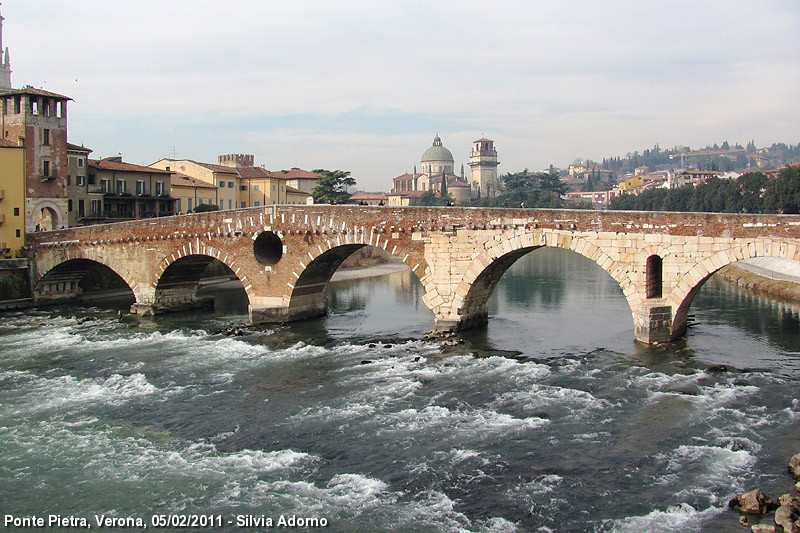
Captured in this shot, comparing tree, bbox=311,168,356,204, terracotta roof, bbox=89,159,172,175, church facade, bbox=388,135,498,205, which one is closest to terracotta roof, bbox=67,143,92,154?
terracotta roof, bbox=89,159,172,175

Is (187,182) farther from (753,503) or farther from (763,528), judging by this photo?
(763,528)

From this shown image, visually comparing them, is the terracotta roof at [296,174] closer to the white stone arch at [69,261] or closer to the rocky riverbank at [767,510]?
the white stone arch at [69,261]

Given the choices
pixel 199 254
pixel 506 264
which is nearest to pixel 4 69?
pixel 199 254

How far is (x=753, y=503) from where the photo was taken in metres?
13.7

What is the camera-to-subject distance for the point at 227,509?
1452cm

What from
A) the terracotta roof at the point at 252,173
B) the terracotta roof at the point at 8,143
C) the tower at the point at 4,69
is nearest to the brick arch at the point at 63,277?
the terracotta roof at the point at 8,143

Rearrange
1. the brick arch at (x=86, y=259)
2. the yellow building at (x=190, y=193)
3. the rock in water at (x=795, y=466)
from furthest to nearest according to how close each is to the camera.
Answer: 1. the yellow building at (x=190, y=193)
2. the brick arch at (x=86, y=259)
3. the rock in water at (x=795, y=466)

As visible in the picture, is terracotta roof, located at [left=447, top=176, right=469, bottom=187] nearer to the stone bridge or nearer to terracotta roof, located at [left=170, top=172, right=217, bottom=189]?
terracotta roof, located at [left=170, top=172, right=217, bottom=189]

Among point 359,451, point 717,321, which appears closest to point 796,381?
point 717,321

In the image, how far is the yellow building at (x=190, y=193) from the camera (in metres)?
57.5

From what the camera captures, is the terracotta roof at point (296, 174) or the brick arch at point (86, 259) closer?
the brick arch at point (86, 259)

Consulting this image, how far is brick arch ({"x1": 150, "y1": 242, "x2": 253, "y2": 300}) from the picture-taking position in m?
34.1

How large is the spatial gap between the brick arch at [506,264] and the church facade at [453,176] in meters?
129

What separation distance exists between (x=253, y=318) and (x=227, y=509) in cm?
1946
